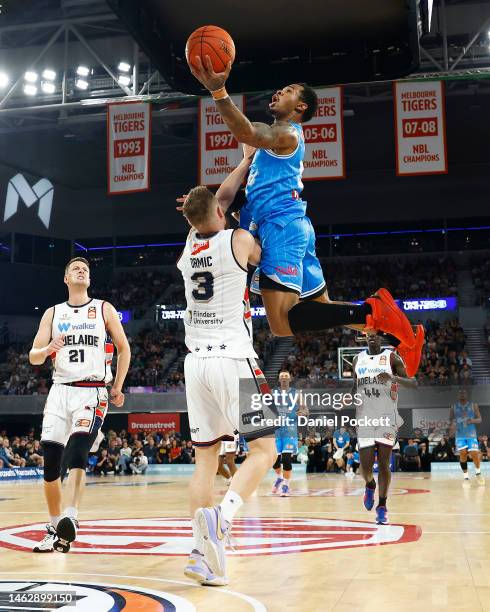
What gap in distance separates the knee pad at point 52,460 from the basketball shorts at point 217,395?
2.05 m

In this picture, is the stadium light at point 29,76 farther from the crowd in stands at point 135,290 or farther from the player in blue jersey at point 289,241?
the crowd in stands at point 135,290

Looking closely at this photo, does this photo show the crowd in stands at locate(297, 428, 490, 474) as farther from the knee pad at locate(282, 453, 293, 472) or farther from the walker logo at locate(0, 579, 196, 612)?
the walker logo at locate(0, 579, 196, 612)

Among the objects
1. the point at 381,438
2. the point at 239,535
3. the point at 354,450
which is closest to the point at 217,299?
the point at 239,535

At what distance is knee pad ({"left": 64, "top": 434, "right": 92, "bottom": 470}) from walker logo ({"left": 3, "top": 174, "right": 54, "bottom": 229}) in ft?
82.1

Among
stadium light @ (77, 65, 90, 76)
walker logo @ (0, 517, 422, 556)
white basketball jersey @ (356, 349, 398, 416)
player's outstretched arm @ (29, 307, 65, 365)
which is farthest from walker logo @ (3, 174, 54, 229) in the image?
player's outstretched arm @ (29, 307, 65, 365)

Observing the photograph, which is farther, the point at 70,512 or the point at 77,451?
the point at 77,451

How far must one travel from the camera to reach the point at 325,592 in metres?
3.92

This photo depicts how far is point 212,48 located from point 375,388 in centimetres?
532

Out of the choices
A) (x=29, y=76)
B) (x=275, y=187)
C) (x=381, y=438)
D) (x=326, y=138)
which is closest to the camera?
(x=275, y=187)

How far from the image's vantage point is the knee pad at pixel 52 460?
6027 millimetres

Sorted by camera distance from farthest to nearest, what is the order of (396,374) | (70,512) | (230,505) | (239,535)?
(396,374) → (239,535) → (70,512) → (230,505)

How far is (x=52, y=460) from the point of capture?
6.03m

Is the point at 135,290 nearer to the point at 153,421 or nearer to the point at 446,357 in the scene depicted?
the point at 153,421

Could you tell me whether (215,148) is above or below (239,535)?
above
